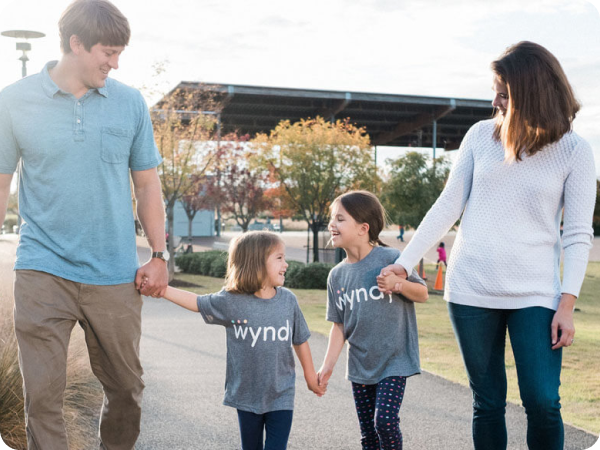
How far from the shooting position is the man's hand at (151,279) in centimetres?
353

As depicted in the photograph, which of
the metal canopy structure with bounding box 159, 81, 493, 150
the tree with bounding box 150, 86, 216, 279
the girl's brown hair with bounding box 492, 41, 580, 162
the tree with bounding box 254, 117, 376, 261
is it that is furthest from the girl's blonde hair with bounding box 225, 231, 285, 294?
the metal canopy structure with bounding box 159, 81, 493, 150

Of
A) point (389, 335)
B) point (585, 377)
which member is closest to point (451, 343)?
point (585, 377)

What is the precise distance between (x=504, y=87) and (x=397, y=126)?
4575cm

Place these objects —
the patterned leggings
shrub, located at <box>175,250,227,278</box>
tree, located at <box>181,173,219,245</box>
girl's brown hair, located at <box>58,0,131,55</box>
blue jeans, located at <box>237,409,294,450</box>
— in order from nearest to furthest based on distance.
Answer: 1. girl's brown hair, located at <box>58,0,131,55</box>
2. blue jeans, located at <box>237,409,294,450</box>
3. the patterned leggings
4. shrub, located at <box>175,250,227,278</box>
5. tree, located at <box>181,173,219,245</box>

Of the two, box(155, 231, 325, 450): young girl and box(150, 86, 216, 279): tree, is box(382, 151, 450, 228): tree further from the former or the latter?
box(155, 231, 325, 450): young girl

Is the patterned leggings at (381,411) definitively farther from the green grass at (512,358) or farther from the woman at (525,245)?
the green grass at (512,358)

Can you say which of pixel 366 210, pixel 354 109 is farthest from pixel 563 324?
pixel 354 109

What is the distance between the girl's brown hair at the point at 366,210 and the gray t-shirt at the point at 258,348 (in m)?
0.62

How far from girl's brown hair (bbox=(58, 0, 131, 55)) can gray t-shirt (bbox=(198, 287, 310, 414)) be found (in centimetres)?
129

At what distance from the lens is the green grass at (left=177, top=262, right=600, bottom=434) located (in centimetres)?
632

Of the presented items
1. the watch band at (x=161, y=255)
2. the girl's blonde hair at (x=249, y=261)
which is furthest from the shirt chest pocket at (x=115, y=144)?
the girl's blonde hair at (x=249, y=261)

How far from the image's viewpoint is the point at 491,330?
330 cm

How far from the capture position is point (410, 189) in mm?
24328

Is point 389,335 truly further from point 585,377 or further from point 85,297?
point 585,377
